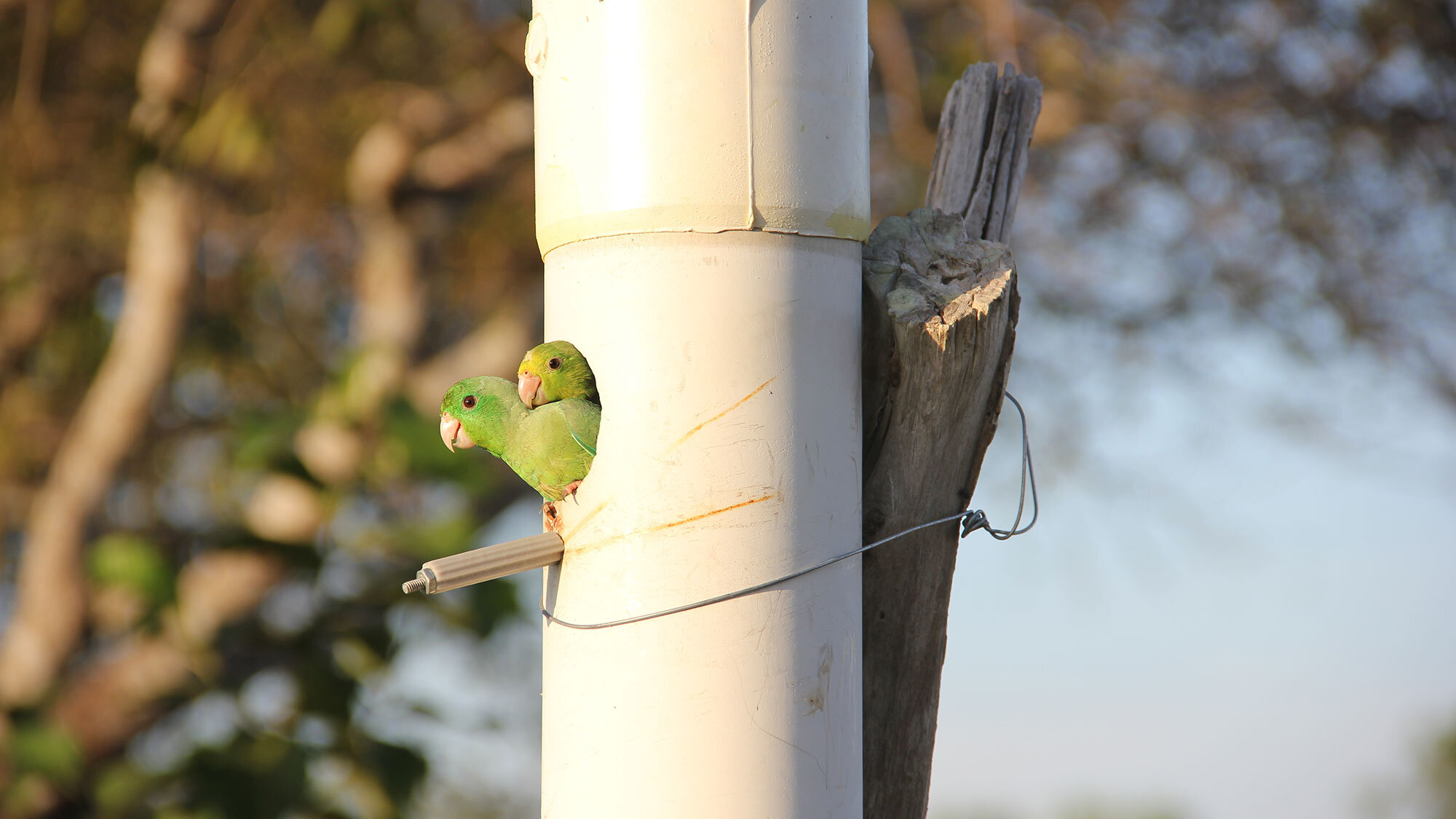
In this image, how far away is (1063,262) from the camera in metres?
5.48

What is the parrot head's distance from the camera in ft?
4.65

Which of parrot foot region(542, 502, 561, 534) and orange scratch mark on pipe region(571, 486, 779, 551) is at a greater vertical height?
orange scratch mark on pipe region(571, 486, 779, 551)

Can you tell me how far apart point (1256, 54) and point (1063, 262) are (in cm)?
120

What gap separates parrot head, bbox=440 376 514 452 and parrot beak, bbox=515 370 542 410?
7 cm

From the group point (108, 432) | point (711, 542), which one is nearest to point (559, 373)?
point (711, 542)

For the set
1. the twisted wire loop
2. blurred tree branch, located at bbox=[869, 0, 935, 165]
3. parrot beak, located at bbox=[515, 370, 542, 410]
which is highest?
blurred tree branch, located at bbox=[869, 0, 935, 165]

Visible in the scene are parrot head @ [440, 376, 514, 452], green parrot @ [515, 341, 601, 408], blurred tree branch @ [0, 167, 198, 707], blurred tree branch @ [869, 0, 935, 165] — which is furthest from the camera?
blurred tree branch @ [869, 0, 935, 165]

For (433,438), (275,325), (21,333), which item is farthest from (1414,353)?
(21,333)

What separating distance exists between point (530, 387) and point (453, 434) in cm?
19

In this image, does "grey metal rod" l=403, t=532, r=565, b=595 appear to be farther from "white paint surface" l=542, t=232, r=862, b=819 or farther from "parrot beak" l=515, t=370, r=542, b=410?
"parrot beak" l=515, t=370, r=542, b=410

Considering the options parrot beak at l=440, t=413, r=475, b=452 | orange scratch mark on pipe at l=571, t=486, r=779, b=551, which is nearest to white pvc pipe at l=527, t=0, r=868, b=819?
orange scratch mark on pipe at l=571, t=486, r=779, b=551

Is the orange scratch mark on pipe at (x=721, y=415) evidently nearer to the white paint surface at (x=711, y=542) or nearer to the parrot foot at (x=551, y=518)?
the white paint surface at (x=711, y=542)

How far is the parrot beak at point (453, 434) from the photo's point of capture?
4.78 ft

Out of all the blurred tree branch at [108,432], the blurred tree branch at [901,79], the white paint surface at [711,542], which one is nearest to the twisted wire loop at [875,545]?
the white paint surface at [711,542]
